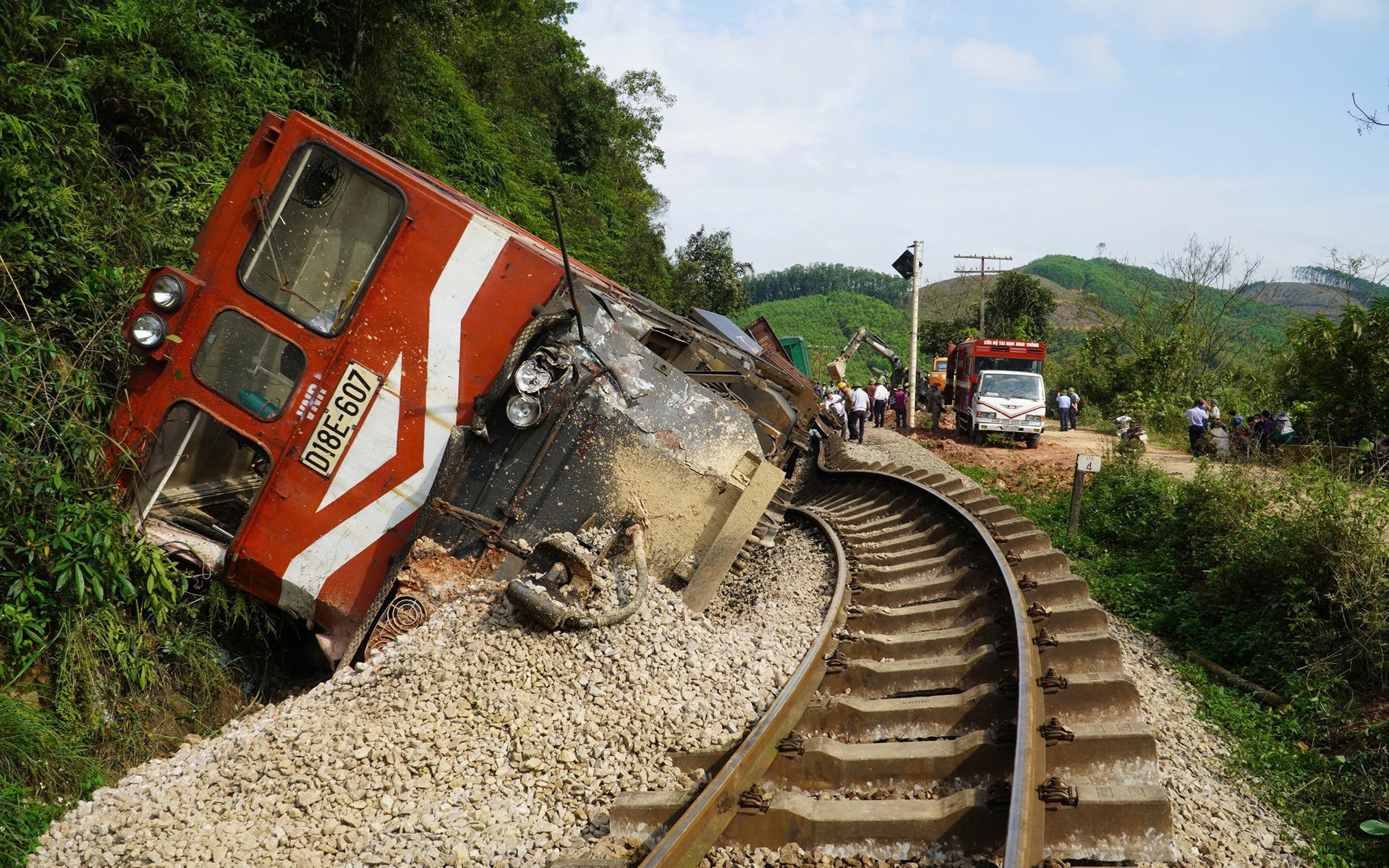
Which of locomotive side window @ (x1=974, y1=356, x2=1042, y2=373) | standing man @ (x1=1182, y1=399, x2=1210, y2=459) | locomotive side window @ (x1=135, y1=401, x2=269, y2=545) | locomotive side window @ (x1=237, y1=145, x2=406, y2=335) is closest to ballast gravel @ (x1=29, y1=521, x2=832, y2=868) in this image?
locomotive side window @ (x1=135, y1=401, x2=269, y2=545)

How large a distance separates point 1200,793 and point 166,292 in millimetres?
6058

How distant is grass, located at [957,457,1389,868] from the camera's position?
16.0 ft

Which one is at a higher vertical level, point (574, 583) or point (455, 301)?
point (455, 301)

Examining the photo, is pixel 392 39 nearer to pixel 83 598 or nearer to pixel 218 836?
pixel 83 598

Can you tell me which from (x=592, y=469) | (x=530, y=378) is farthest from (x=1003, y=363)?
(x=530, y=378)

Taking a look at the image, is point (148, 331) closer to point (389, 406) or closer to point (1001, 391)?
point (389, 406)

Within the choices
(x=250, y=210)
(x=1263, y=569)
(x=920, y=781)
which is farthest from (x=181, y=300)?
(x=1263, y=569)

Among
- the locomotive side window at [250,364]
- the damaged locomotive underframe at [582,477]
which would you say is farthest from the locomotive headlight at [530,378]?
the locomotive side window at [250,364]

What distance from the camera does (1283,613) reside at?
7.05 m

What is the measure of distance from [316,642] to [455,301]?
221 cm

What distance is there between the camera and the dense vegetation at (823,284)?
132m

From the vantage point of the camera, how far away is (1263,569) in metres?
7.46

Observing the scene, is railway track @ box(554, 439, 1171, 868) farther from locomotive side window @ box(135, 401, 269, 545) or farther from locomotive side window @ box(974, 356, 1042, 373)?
locomotive side window @ box(974, 356, 1042, 373)

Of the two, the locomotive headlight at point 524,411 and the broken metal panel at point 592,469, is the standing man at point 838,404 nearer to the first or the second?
the broken metal panel at point 592,469
